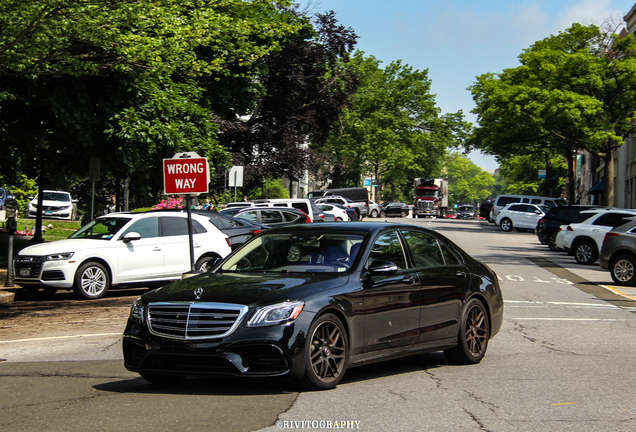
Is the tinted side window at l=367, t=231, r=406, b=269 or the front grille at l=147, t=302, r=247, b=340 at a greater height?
the tinted side window at l=367, t=231, r=406, b=269

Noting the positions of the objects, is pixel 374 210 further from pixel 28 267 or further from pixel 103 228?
pixel 28 267

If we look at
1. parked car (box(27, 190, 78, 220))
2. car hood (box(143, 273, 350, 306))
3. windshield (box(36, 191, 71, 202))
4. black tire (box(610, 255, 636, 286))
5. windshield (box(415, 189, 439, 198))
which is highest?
windshield (box(415, 189, 439, 198))

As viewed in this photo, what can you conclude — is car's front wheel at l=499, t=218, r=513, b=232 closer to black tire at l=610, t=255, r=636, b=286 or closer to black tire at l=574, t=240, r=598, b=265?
black tire at l=574, t=240, r=598, b=265

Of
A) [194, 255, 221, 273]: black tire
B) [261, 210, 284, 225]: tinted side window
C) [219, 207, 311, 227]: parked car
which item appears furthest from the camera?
[261, 210, 284, 225]: tinted side window

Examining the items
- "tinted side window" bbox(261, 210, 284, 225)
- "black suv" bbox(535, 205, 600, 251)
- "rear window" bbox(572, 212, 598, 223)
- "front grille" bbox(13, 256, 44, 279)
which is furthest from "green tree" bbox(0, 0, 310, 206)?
"black suv" bbox(535, 205, 600, 251)

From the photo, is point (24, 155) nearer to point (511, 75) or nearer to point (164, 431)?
point (164, 431)

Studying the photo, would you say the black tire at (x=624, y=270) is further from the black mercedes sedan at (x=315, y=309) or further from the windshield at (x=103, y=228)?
the windshield at (x=103, y=228)

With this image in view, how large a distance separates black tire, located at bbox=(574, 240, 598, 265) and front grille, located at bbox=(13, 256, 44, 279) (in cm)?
1679

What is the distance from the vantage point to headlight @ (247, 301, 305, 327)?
6.00 metres

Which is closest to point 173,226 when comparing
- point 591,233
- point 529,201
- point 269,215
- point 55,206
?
point 269,215

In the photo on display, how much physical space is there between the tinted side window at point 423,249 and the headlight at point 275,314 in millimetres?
1946

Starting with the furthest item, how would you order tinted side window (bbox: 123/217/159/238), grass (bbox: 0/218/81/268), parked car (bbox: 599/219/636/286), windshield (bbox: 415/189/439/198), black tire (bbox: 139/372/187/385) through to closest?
windshield (bbox: 415/189/439/198)
grass (bbox: 0/218/81/268)
parked car (bbox: 599/219/636/286)
tinted side window (bbox: 123/217/159/238)
black tire (bbox: 139/372/187/385)

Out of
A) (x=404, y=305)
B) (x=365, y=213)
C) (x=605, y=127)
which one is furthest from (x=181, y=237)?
(x=365, y=213)

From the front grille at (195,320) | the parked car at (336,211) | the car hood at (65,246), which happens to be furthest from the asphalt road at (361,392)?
the parked car at (336,211)
